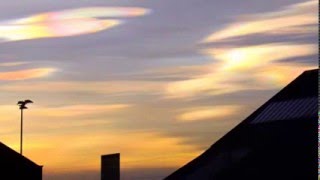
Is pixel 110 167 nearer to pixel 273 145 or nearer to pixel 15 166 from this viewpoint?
pixel 15 166

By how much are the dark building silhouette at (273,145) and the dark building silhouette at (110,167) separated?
6.95 m

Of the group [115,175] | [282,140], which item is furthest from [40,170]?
[282,140]

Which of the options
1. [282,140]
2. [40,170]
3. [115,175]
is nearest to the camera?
[282,140]

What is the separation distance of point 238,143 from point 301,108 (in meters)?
6.24

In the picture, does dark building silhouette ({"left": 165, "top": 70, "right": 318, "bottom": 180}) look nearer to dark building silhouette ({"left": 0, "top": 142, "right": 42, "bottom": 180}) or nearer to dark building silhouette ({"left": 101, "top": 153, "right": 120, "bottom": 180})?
dark building silhouette ({"left": 101, "top": 153, "right": 120, "bottom": 180})

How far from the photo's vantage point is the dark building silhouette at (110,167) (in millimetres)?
67000

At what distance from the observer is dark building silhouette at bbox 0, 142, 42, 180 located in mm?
69250

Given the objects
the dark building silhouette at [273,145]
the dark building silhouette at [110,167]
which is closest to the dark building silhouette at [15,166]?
the dark building silhouette at [110,167]

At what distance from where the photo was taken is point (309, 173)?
52875mm

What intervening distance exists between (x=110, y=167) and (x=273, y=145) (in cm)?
1758

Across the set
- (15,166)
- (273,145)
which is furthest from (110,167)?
(273,145)

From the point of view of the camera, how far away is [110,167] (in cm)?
6781

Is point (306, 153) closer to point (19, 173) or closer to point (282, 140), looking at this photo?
point (282, 140)

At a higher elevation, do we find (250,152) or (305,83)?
(305,83)
